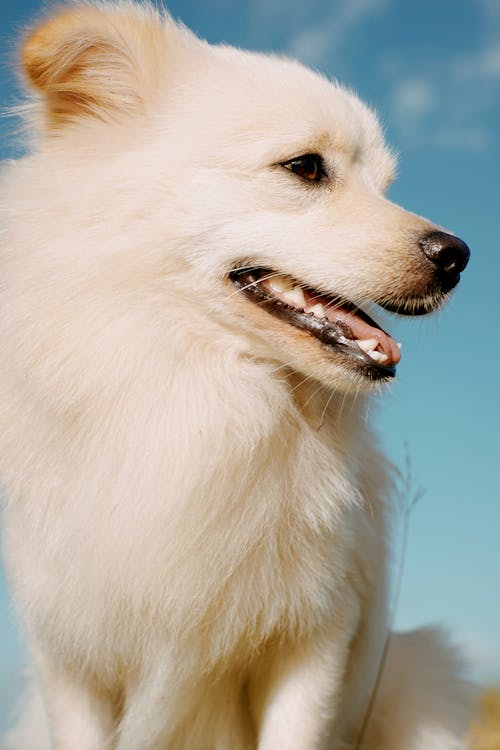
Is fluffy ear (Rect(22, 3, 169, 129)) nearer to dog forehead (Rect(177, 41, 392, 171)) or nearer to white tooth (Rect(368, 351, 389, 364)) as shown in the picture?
dog forehead (Rect(177, 41, 392, 171))

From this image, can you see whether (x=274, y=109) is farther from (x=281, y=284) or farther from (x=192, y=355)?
(x=192, y=355)

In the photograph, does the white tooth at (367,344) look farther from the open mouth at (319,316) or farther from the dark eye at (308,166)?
the dark eye at (308,166)

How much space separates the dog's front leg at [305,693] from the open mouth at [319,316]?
3.39 feet

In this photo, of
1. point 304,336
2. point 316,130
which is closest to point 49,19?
point 316,130

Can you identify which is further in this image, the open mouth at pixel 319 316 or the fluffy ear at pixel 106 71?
the fluffy ear at pixel 106 71

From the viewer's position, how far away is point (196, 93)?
3238 millimetres

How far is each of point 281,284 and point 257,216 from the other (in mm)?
242

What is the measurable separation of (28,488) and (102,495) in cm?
33

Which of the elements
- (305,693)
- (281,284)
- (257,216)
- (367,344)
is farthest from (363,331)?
(305,693)

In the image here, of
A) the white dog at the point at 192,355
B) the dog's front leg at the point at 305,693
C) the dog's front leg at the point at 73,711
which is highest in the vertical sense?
the white dog at the point at 192,355

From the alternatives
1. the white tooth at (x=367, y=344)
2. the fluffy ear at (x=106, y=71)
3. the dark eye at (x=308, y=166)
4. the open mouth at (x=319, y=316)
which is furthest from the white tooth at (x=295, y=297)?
the fluffy ear at (x=106, y=71)

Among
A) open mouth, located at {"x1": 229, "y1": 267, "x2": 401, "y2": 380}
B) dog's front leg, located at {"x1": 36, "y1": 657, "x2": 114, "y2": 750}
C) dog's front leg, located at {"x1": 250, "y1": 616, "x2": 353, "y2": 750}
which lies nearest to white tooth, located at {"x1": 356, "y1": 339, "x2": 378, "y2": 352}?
open mouth, located at {"x1": 229, "y1": 267, "x2": 401, "y2": 380}

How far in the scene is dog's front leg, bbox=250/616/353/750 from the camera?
3217 millimetres

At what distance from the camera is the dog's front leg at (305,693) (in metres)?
3.22
